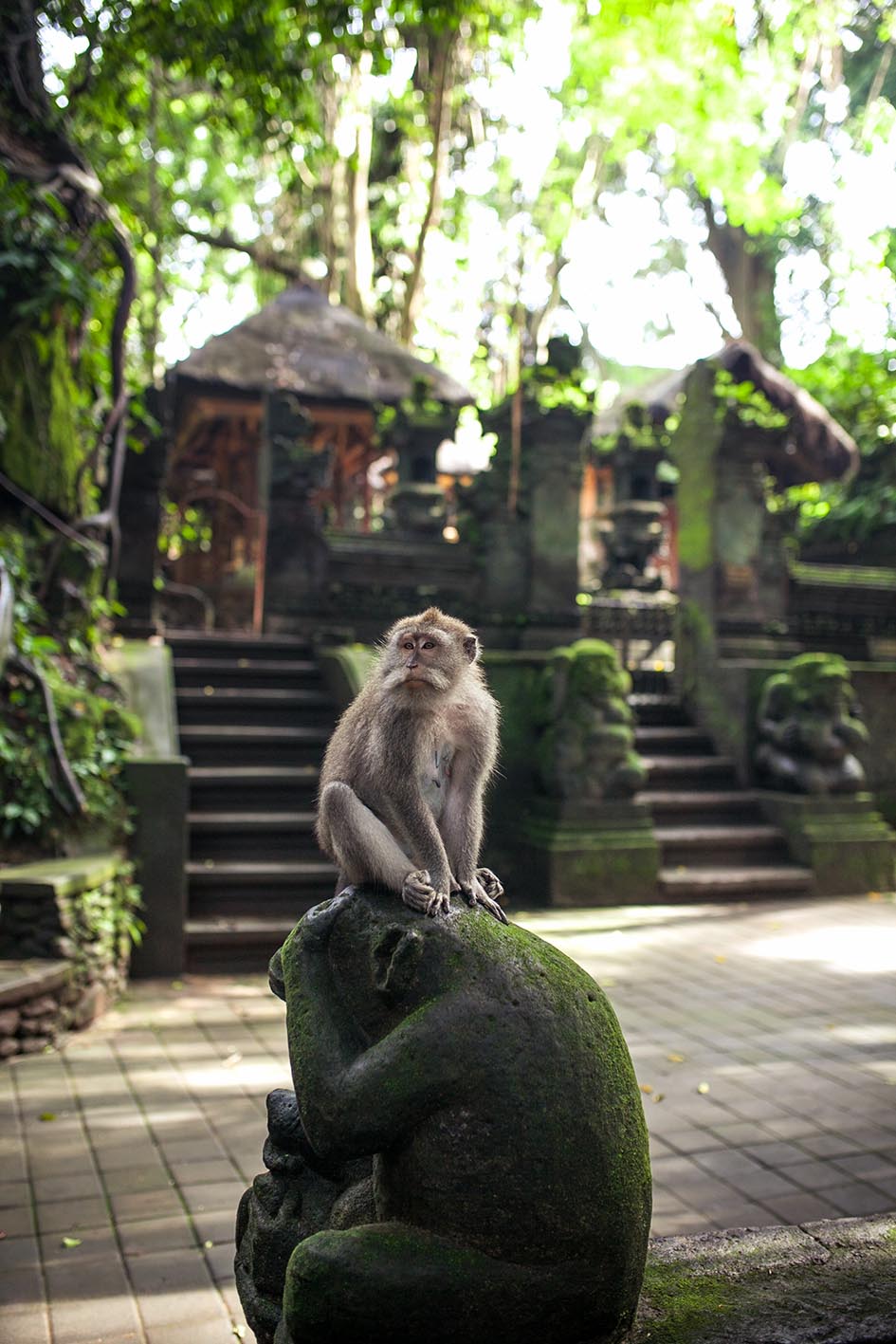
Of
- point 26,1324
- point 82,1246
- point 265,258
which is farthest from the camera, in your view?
point 265,258

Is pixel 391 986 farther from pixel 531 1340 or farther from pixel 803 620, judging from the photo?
pixel 803 620

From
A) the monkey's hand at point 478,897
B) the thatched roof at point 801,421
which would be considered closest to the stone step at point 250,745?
the monkey's hand at point 478,897

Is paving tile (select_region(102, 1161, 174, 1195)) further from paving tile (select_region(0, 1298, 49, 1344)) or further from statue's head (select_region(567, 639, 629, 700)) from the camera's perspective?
statue's head (select_region(567, 639, 629, 700))

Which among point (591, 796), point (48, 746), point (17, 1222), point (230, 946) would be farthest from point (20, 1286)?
point (591, 796)

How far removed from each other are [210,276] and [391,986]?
2599cm

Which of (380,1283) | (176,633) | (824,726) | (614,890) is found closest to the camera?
(380,1283)

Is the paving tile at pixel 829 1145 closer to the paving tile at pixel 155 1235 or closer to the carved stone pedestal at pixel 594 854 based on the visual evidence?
the paving tile at pixel 155 1235

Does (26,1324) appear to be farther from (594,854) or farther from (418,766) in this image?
(594,854)

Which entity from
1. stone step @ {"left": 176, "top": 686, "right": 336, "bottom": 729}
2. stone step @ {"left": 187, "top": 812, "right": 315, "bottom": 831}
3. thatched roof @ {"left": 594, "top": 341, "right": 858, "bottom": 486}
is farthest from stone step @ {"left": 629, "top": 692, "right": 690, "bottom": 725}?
thatched roof @ {"left": 594, "top": 341, "right": 858, "bottom": 486}

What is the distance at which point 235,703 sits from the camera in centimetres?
875

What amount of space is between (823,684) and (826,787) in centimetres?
86

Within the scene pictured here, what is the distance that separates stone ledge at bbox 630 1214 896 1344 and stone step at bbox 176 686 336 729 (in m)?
6.52

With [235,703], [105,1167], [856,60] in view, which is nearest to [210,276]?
[856,60]

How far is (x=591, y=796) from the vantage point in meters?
8.39
